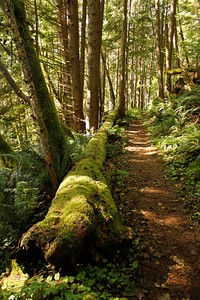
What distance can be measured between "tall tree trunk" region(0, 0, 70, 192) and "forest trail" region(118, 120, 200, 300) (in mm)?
1776

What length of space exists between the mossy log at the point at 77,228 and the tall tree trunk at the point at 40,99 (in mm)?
874

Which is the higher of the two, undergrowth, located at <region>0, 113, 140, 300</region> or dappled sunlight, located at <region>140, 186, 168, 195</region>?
dappled sunlight, located at <region>140, 186, 168, 195</region>

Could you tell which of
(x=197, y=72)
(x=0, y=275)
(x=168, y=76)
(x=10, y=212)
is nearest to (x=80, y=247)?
(x=0, y=275)

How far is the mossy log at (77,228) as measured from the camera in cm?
311

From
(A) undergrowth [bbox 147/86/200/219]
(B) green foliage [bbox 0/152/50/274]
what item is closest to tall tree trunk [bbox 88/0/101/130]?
(A) undergrowth [bbox 147/86/200/219]

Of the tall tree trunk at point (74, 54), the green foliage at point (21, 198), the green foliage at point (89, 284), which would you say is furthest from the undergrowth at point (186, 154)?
the tall tree trunk at point (74, 54)

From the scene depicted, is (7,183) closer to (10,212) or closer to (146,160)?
(10,212)

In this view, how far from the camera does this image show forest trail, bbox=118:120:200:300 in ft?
10.4

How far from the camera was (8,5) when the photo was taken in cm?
396

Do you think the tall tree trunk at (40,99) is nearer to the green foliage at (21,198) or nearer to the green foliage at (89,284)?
the green foliage at (21,198)

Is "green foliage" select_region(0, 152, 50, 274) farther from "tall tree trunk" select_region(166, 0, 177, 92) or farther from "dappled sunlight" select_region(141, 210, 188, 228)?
"tall tree trunk" select_region(166, 0, 177, 92)

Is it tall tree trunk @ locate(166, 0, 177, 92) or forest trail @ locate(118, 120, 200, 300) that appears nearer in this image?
forest trail @ locate(118, 120, 200, 300)

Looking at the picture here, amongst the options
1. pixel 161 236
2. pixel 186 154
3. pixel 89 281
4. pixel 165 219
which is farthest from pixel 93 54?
pixel 89 281

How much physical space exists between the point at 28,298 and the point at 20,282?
1.75 ft
